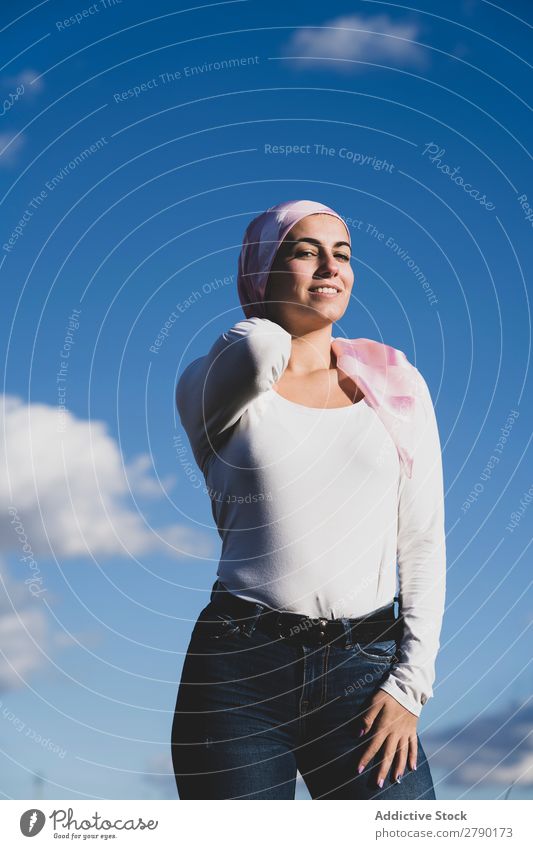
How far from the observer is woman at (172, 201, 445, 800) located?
446cm

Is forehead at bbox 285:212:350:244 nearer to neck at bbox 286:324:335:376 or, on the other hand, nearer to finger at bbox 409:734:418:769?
neck at bbox 286:324:335:376

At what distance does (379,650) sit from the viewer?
4.64 m

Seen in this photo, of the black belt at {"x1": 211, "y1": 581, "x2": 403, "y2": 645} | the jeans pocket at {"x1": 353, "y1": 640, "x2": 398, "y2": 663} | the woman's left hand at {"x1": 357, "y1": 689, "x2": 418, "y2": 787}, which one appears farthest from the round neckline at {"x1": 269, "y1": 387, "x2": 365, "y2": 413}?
the woman's left hand at {"x1": 357, "y1": 689, "x2": 418, "y2": 787}

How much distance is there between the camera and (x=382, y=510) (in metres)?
4.82

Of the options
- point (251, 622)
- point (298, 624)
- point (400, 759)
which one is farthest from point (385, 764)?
point (251, 622)

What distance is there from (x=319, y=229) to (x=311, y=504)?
1.67m

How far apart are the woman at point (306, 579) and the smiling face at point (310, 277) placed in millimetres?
12

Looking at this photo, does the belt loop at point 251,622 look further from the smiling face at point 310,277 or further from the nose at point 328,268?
the nose at point 328,268

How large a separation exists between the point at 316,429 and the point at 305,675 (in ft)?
4.27

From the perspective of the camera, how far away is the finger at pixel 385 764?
4512 mm

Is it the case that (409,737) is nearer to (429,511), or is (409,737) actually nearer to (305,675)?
(305,675)

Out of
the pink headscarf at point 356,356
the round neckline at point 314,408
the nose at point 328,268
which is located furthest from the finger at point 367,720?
the nose at point 328,268

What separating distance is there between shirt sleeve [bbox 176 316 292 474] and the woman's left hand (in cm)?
160
